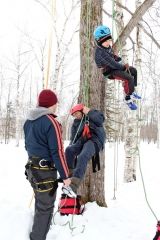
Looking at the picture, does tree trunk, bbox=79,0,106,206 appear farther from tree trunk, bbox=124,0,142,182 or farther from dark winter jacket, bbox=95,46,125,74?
tree trunk, bbox=124,0,142,182

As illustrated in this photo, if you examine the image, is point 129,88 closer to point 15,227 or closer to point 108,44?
point 108,44

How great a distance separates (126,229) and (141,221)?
54 cm

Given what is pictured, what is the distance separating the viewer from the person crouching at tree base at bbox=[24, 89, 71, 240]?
4.14 m

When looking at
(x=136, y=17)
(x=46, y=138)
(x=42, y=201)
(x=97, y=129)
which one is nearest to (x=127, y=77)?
(x=97, y=129)

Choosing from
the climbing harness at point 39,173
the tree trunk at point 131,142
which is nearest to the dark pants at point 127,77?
the climbing harness at point 39,173

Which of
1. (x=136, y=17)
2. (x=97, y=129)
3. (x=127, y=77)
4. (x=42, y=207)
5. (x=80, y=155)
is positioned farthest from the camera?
(x=136, y=17)

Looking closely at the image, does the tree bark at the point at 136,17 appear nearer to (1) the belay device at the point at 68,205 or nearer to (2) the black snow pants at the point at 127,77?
(2) the black snow pants at the point at 127,77

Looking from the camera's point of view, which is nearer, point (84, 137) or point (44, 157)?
point (44, 157)

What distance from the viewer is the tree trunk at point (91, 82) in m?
5.93

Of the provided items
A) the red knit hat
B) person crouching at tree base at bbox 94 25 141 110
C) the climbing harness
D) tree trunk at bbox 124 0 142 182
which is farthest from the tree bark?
tree trunk at bbox 124 0 142 182

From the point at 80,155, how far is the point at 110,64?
4.64ft

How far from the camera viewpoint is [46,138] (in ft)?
13.8

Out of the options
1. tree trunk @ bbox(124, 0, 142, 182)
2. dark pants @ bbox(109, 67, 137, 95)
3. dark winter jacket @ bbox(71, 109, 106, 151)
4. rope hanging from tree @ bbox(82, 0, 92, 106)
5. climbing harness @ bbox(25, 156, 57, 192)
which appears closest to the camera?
climbing harness @ bbox(25, 156, 57, 192)

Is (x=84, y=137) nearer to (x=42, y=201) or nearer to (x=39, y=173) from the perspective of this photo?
(x=39, y=173)
